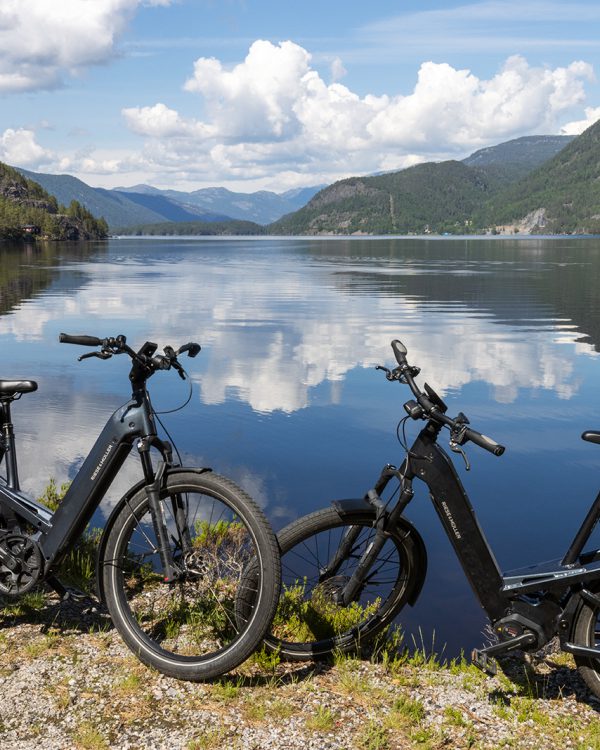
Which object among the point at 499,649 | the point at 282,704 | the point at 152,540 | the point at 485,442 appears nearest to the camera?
the point at 485,442

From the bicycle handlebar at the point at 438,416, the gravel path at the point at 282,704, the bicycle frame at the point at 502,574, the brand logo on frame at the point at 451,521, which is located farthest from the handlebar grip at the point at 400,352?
the gravel path at the point at 282,704

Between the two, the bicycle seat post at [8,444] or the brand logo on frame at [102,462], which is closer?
the brand logo on frame at [102,462]

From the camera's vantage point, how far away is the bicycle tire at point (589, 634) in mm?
4805

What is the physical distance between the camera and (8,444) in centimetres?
609

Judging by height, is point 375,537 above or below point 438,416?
below

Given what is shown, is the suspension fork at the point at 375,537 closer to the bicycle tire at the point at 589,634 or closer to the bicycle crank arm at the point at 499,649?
the bicycle crank arm at the point at 499,649

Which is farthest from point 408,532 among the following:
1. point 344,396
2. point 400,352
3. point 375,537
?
point 344,396

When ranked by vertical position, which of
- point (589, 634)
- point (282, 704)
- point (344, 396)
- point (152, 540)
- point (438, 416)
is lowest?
point (344, 396)

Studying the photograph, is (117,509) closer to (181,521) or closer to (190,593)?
(181,521)

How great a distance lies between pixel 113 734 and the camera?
14.6ft

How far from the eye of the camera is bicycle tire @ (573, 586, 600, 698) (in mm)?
4805

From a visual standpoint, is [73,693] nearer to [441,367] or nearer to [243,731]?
[243,731]

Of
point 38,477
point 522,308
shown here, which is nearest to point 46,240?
point 522,308

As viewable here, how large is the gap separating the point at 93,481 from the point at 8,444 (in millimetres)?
1239
